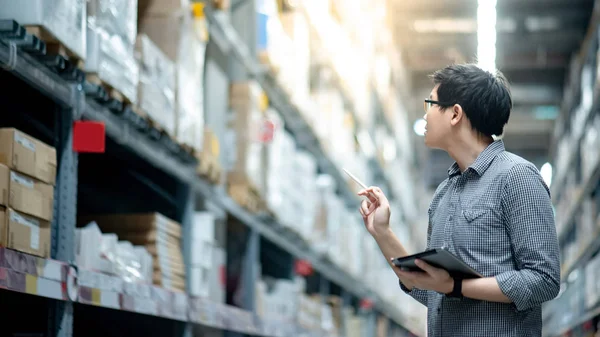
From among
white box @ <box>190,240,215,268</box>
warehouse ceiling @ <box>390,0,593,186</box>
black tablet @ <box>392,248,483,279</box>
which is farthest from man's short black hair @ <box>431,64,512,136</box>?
warehouse ceiling @ <box>390,0,593,186</box>

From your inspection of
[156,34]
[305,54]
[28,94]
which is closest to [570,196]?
[305,54]

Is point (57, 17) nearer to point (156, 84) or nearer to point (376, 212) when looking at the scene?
point (156, 84)

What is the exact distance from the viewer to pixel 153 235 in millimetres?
4531

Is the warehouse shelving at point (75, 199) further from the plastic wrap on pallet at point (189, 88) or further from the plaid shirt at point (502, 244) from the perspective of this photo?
the plaid shirt at point (502, 244)

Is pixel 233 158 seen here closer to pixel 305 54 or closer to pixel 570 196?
pixel 305 54

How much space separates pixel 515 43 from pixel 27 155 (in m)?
14.0

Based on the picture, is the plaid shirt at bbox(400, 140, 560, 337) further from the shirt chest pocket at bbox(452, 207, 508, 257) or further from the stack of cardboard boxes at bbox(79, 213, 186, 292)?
the stack of cardboard boxes at bbox(79, 213, 186, 292)

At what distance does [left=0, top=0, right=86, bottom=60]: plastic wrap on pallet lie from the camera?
→ 309cm

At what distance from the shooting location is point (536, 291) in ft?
8.05

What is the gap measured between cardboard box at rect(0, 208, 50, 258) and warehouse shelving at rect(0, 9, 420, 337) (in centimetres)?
4

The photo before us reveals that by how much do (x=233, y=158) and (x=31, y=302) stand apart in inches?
72.1

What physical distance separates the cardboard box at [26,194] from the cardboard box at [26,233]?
0.9 inches

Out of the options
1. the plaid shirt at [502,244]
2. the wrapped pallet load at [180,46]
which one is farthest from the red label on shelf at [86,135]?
the plaid shirt at [502,244]

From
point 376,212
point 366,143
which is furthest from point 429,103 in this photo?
point 366,143
